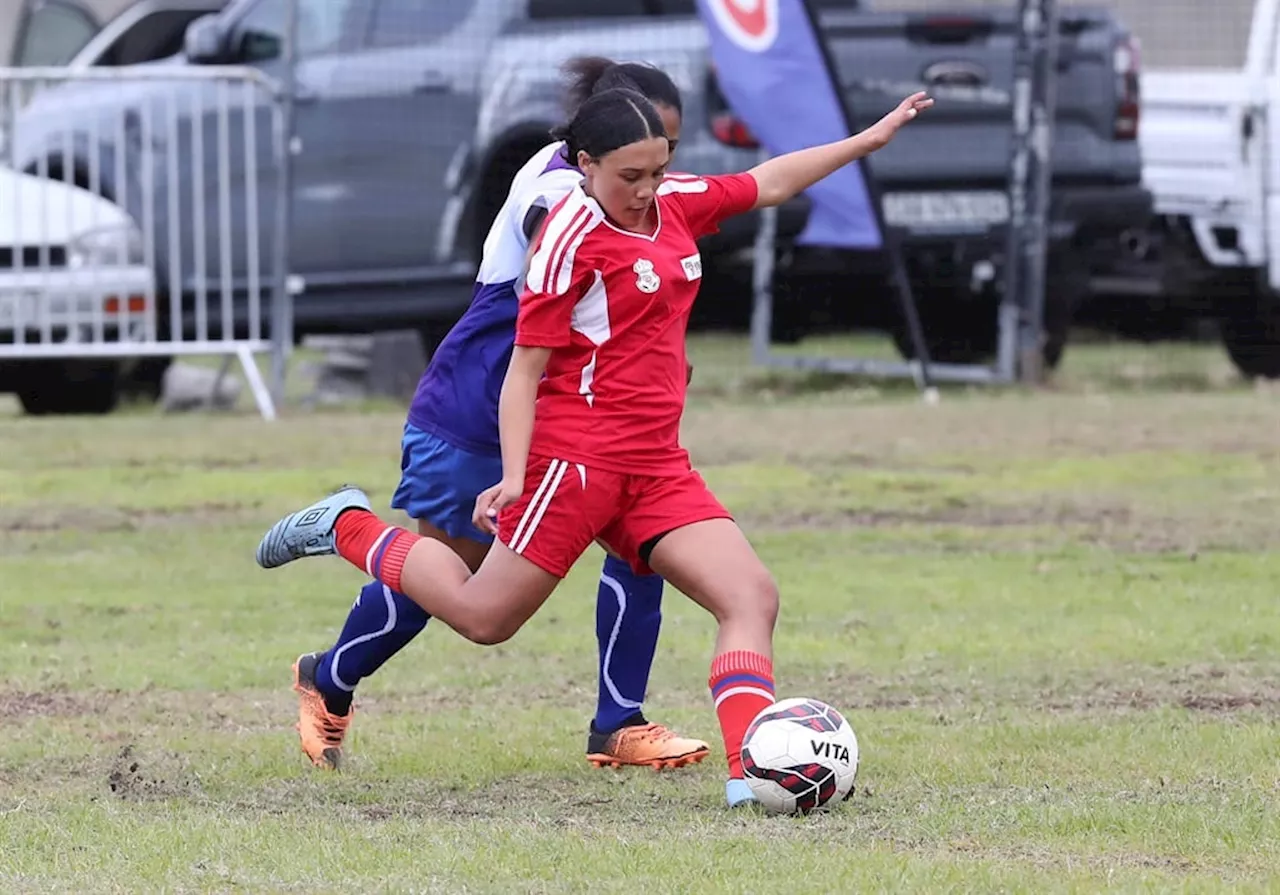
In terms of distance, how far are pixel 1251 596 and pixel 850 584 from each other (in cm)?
131

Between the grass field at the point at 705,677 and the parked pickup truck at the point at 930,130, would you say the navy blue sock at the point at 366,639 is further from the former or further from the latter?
the parked pickup truck at the point at 930,130

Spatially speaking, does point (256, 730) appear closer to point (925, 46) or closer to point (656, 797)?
point (656, 797)

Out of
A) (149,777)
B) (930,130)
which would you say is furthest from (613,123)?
(930,130)

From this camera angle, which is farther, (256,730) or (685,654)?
(685,654)

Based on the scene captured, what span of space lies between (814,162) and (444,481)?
1.10 m

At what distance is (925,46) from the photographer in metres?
14.2

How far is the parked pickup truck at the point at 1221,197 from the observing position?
14883 mm

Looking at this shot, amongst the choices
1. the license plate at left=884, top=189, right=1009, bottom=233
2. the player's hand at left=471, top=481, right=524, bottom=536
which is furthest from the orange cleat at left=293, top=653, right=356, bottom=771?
the license plate at left=884, top=189, right=1009, bottom=233

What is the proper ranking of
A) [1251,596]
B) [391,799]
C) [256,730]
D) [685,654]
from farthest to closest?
[1251,596] → [685,654] → [256,730] → [391,799]

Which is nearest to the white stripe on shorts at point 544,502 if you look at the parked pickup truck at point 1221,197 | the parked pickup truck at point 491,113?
the parked pickup truck at point 491,113

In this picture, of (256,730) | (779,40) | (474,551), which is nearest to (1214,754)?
(474,551)

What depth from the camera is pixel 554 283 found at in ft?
16.3

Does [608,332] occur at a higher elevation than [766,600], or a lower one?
higher

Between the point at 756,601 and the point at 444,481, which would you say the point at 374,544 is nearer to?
the point at 444,481
